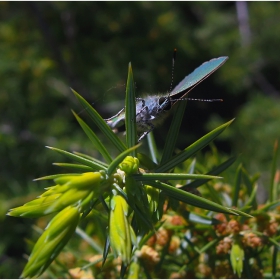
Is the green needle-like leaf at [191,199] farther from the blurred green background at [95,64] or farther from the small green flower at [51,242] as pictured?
the blurred green background at [95,64]

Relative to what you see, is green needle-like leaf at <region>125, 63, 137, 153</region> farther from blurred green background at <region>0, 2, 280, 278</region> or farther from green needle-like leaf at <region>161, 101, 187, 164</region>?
blurred green background at <region>0, 2, 280, 278</region>

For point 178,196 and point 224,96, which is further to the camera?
point 224,96

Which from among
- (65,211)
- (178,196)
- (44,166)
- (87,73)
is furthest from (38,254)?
(87,73)

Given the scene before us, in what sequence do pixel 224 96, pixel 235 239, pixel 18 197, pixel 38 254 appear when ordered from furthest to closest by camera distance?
pixel 224 96, pixel 18 197, pixel 235 239, pixel 38 254

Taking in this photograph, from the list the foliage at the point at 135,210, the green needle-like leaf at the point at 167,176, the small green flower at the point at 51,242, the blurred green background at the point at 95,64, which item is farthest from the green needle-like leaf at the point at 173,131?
the blurred green background at the point at 95,64

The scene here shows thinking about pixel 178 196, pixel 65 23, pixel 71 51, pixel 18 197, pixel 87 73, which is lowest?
pixel 18 197

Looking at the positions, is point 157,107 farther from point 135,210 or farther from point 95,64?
point 95,64

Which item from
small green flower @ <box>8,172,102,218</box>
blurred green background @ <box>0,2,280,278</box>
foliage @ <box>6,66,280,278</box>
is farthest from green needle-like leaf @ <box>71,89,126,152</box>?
blurred green background @ <box>0,2,280,278</box>

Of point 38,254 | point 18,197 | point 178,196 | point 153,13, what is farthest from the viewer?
point 153,13

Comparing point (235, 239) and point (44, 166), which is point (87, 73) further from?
point (235, 239)

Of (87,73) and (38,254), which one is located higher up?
(87,73)
